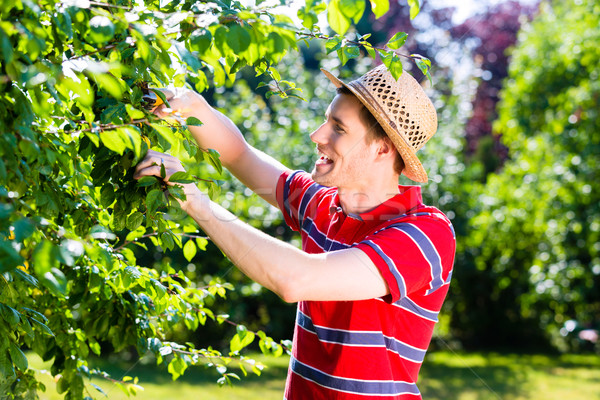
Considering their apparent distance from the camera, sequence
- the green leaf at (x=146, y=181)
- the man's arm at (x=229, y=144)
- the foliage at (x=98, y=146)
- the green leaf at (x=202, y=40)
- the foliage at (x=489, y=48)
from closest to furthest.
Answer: the foliage at (x=98, y=146) < the green leaf at (x=202, y=40) < the green leaf at (x=146, y=181) < the man's arm at (x=229, y=144) < the foliage at (x=489, y=48)

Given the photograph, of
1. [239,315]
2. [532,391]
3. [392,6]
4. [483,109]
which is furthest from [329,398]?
[483,109]

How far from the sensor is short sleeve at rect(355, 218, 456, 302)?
74.9 inches

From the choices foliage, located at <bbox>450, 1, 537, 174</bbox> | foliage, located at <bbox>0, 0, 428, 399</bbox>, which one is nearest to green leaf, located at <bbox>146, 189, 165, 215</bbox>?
foliage, located at <bbox>0, 0, 428, 399</bbox>

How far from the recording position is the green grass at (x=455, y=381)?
6718mm

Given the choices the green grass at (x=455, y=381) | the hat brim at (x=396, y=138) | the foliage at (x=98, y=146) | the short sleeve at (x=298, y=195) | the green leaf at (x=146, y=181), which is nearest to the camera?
the foliage at (x=98, y=146)

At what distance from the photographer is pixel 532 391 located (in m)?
7.30

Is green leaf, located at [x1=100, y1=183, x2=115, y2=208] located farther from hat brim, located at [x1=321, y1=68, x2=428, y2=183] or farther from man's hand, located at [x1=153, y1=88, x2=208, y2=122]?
hat brim, located at [x1=321, y1=68, x2=428, y2=183]

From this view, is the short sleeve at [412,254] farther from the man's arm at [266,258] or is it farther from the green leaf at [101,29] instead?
the green leaf at [101,29]

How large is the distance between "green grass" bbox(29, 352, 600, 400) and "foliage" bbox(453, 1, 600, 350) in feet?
3.27

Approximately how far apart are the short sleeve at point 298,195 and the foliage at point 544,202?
22.2 feet

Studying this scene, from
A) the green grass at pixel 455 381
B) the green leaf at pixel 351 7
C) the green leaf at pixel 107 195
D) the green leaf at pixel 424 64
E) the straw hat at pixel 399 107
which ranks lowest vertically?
the green grass at pixel 455 381

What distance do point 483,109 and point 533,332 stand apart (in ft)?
24.0

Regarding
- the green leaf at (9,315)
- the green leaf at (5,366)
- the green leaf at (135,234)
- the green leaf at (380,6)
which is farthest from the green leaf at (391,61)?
the green leaf at (5,366)

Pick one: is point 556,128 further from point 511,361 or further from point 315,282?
point 315,282
